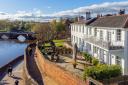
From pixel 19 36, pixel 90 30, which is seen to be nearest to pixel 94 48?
pixel 90 30

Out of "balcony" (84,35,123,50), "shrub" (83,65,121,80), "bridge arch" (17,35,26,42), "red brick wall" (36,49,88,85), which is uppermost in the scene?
"balcony" (84,35,123,50)

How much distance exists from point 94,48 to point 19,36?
358 feet

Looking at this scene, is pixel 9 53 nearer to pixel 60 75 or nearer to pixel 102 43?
pixel 102 43

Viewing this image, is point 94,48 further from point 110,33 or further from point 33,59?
point 33,59

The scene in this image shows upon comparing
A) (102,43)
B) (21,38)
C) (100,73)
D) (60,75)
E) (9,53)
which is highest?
(102,43)

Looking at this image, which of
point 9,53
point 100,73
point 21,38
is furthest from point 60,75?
point 21,38

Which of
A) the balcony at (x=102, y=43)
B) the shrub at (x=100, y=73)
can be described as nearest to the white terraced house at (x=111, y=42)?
the balcony at (x=102, y=43)

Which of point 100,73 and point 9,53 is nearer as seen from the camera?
point 100,73

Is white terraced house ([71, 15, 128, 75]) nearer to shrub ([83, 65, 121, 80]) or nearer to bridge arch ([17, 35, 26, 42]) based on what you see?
shrub ([83, 65, 121, 80])

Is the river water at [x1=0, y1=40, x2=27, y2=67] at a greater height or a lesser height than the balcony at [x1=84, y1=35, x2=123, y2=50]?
lesser

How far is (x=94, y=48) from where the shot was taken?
34.6m

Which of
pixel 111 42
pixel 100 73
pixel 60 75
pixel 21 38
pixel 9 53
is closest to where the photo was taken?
pixel 100 73

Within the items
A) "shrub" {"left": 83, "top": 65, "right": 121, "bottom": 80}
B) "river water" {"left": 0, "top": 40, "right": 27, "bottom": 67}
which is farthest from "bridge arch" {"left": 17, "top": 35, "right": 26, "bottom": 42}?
"shrub" {"left": 83, "top": 65, "right": 121, "bottom": 80}

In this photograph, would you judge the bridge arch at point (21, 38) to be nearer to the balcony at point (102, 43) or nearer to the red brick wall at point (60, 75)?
the balcony at point (102, 43)
